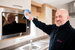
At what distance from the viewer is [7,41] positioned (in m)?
1.36

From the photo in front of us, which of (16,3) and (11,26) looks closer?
(16,3)

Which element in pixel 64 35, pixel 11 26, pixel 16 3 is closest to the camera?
pixel 64 35

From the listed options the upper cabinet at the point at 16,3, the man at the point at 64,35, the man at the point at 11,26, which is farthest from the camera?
the man at the point at 11,26

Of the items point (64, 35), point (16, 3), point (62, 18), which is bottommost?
point (64, 35)

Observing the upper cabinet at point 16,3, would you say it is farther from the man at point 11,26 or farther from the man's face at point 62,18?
the man's face at point 62,18

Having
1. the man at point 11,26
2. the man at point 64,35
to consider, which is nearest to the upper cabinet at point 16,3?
the man at point 11,26

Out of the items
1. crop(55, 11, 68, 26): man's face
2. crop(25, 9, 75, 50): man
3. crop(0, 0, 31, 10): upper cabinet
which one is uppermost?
crop(0, 0, 31, 10): upper cabinet

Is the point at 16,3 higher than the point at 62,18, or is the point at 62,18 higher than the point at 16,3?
the point at 16,3

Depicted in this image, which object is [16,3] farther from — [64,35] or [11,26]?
[64,35]

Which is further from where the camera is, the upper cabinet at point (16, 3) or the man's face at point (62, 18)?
the upper cabinet at point (16, 3)

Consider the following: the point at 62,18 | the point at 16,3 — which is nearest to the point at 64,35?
the point at 62,18

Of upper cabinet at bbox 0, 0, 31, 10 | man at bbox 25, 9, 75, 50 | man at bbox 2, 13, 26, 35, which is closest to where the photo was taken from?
man at bbox 25, 9, 75, 50

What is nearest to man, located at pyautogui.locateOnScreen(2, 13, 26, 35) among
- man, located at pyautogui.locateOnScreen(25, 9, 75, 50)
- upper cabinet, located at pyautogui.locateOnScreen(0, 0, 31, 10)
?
upper cabinet, located at pyautogui.locateOnScreen(0, 0, 31, 10)

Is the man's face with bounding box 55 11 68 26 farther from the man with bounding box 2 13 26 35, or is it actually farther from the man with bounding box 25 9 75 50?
the man with bounding box 2 13 26 35
